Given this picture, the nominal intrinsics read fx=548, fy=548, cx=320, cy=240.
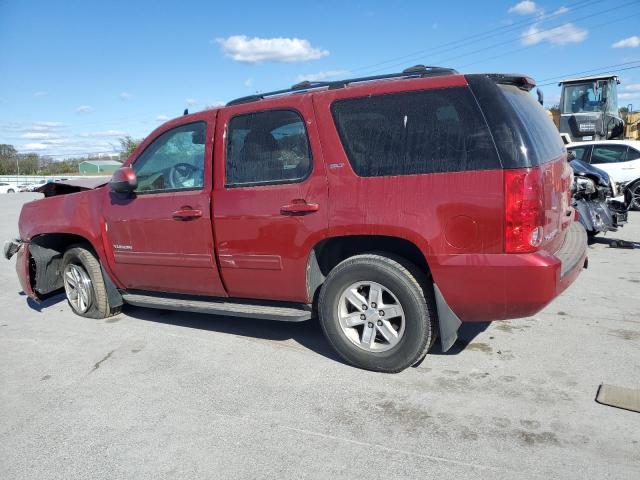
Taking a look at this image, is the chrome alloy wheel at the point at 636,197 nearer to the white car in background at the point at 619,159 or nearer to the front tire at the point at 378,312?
the white car in background at the point at 619,159

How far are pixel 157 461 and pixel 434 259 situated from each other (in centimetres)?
200

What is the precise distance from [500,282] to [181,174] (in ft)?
9.20

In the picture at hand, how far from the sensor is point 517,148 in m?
3.24

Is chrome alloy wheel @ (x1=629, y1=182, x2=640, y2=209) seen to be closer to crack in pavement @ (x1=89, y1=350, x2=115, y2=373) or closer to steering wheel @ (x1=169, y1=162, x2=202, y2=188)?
steering wheel @ (x1=169, y1=162, x2=202, y2=188)

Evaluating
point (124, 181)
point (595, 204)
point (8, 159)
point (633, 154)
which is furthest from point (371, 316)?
point (8, 159)

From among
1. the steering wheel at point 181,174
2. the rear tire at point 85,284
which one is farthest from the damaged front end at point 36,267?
the steering wheel at point 181,174

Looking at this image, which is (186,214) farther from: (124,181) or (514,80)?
(514,80)

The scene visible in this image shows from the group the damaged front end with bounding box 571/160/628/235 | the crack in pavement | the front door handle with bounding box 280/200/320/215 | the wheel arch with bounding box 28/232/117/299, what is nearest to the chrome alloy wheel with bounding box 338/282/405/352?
the front door handle with bounding box 280/200/320/215

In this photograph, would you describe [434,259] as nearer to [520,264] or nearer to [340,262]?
[520,264]

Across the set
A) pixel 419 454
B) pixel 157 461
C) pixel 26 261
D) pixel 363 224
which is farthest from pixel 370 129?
pixel 26 261

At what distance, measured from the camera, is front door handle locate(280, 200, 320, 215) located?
3.85 metres

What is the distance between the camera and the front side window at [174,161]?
4566 millimetres

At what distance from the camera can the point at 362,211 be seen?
3.68 m

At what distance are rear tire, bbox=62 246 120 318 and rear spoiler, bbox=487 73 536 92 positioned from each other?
13.3 feet
